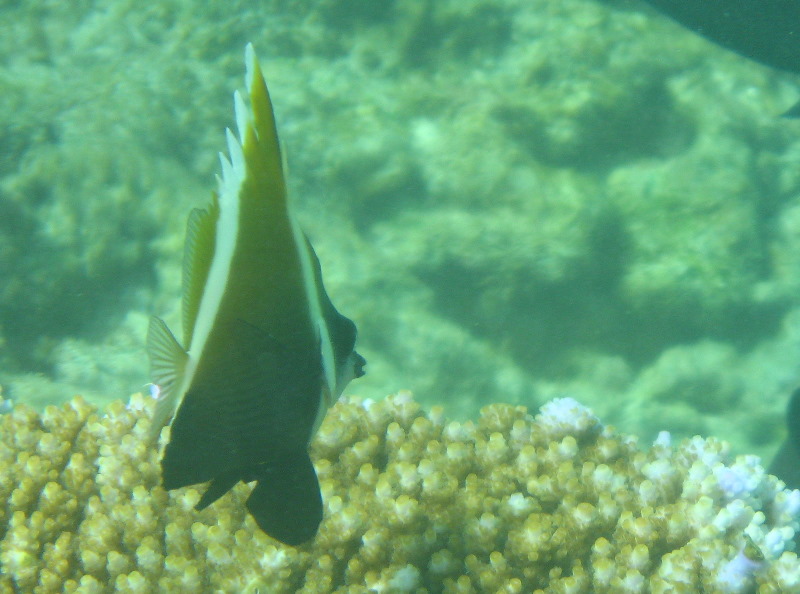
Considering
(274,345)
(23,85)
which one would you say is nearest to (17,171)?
(23,85)

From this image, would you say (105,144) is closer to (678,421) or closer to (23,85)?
(23,85)

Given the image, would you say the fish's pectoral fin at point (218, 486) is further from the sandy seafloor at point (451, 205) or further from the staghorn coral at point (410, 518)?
the sandy seafloor at point (451, 205)

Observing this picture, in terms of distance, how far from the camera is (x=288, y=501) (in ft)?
4.23

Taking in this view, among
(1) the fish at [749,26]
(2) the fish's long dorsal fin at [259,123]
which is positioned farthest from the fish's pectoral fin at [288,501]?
(1) the fish at [749,26]

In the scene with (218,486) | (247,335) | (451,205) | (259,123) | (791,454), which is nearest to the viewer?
(259,123)

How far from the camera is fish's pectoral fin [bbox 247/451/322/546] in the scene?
4.14ft

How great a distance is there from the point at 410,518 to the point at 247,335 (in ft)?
4.84

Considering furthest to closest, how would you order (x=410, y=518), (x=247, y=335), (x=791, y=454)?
(x=791, y=454)
(x=410, y=518)
(x=247, y=335)

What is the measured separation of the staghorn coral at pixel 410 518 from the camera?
222 cm

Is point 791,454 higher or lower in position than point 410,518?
lower

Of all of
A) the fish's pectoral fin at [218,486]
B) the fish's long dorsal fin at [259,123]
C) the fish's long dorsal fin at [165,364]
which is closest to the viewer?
the fish's long dorsal fin at [259,123]

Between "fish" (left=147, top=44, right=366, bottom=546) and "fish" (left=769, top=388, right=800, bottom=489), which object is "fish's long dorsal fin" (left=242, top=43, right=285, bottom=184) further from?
"fish" (left=769, top=388, right=800, bottom=489)

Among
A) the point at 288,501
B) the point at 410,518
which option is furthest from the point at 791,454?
the point at 288,501

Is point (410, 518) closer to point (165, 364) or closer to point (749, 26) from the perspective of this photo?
point (165, 364)
